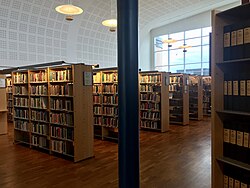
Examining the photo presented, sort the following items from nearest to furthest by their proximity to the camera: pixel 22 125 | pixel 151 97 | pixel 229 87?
pixel 229 87 < pixel 22 125 < pixel 151 97

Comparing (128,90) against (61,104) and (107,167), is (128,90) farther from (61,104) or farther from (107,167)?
(61,104)

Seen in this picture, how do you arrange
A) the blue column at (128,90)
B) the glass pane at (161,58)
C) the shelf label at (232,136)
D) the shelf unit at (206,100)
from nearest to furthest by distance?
1. the blue column at (128,90)
2. the shelf label at (232,136)
3. the shelf unit at (206,100)
4. the glass pane at (161,58)

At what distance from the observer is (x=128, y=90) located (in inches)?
89.4

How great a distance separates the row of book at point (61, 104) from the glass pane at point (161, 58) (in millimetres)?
12424

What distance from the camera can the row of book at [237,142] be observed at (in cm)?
229

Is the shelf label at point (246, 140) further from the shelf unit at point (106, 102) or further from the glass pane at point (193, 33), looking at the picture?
the glass pane at point (193, 33)

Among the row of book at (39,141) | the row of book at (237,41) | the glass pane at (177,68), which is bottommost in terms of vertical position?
the row of book at (39,141)

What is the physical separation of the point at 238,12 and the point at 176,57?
13.8m

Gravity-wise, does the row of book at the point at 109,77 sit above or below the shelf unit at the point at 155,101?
above

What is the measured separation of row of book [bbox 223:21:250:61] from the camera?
2252mm

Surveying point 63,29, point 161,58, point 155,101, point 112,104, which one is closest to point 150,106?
point 155,101

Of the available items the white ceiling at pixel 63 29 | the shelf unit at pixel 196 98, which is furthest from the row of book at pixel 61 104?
the shelf unit at pixel 196 98

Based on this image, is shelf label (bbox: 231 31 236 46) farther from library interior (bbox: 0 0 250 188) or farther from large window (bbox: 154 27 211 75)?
large window (bbox: 154 27 211 75)

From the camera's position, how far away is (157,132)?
7.41 meters
